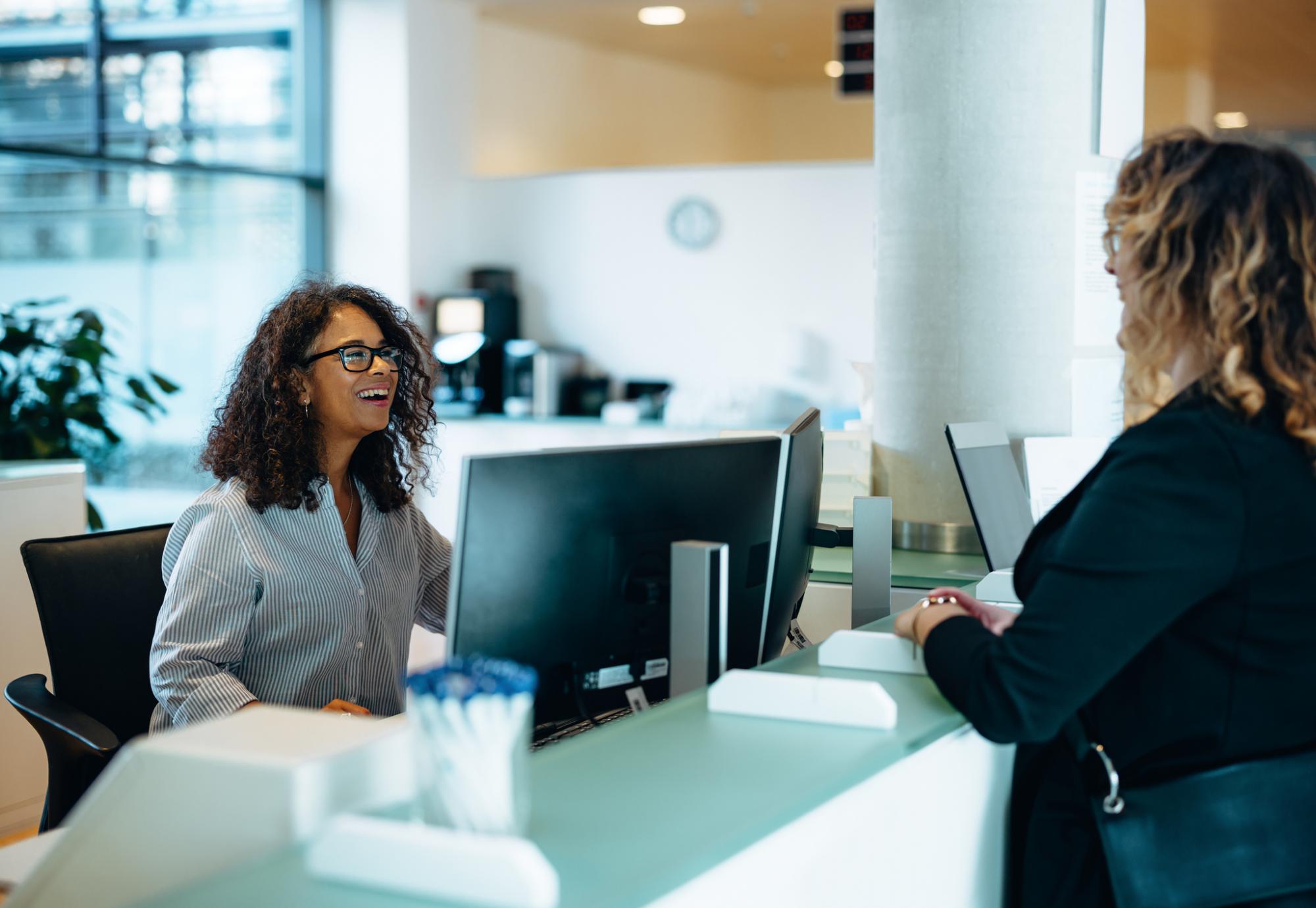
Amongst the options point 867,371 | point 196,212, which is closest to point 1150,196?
point 867,371

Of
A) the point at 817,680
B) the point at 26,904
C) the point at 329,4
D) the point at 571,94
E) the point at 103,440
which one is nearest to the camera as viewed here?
the point at 26,904

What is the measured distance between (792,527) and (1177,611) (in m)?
0.73

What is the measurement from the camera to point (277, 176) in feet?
23.7

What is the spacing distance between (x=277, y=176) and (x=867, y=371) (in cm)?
457

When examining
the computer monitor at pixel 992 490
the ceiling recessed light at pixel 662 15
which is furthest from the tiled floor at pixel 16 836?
the ceiling recessed light at pixel 662 15

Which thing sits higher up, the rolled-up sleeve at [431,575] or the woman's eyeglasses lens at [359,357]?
the woman's eyeglasses lens at [359,357]

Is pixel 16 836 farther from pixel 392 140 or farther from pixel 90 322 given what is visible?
pixel 392 140

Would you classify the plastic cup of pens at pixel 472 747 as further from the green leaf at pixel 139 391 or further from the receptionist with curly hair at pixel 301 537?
the green leaf at pixel 139 391

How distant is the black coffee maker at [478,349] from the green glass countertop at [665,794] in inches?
228

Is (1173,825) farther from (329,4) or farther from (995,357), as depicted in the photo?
(329,4)

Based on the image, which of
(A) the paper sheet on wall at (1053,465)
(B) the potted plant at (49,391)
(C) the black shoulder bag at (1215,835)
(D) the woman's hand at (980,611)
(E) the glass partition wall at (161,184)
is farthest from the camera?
(E) the glass partition wall at (161,184)

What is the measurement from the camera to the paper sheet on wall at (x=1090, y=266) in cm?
303

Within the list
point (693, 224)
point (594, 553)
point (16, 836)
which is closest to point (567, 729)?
point (594, 553)

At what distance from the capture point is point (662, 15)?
7.92 m
